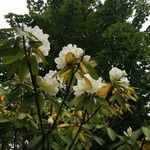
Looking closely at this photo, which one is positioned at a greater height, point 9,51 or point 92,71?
point 9,51

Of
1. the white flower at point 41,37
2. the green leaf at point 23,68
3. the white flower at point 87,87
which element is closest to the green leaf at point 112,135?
the white flower at point 87,87

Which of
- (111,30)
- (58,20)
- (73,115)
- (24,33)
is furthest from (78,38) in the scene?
(24,33)

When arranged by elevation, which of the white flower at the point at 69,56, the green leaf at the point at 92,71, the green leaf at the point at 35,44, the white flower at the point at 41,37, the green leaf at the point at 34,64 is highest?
the white flower at the point at 41,37

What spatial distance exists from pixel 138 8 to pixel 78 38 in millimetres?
3561

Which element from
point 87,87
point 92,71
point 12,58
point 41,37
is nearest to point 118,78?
point 87,87

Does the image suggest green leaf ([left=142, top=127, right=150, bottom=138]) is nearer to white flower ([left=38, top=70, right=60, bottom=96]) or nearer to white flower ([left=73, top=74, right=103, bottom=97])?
white flower ([left=73, top=74, right=103, bottom=97])

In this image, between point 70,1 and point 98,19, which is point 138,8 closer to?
point 98,19

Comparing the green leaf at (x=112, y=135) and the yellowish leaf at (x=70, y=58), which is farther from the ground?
the yellowish leaf at (x=70, y=58)

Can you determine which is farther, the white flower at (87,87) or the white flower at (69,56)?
the white flower at (87,87)

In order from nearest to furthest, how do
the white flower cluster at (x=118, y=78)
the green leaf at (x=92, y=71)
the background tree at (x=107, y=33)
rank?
1. the green leaf at (x=92, y=71)
2. the white flower cluster at (x=118, y=78)
3. the background tree at (x=107, y=33)

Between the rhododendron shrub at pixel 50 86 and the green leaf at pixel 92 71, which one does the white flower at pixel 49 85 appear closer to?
the rhododendron shrub at pixel 50 86

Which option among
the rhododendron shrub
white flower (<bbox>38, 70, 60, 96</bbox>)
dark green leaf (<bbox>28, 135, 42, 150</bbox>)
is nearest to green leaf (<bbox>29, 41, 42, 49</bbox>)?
the rhododendron shrub

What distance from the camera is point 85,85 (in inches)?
118

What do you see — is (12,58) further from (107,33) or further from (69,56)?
(107,33)
